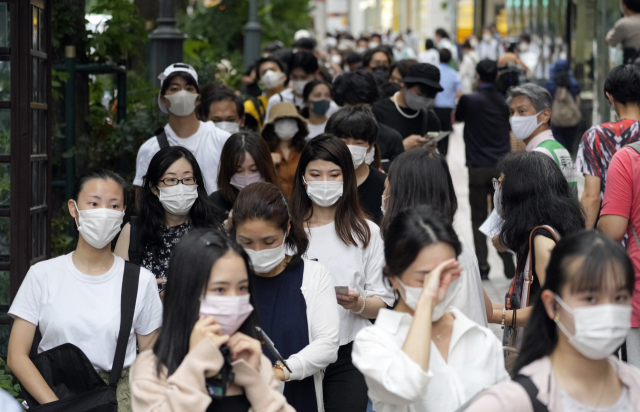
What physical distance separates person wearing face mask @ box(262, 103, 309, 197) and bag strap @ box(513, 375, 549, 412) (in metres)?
4.67

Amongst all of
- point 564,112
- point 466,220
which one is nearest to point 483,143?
point 466,220

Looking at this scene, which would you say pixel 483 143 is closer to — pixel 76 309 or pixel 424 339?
pixel 76 309

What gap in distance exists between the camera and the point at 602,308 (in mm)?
2572

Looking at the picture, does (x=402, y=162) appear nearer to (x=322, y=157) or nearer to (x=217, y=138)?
(x=322, y=157)

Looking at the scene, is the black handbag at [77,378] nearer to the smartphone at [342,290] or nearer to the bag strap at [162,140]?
the smartphone at [342,290]

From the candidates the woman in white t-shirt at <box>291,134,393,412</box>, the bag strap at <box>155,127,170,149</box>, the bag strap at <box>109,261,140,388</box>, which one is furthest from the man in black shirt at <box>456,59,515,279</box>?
the bag strap at <box>109,261,140,388</box>

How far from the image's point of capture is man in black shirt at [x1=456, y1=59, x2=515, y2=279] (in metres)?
9.26

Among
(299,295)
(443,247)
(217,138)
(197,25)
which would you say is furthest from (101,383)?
(197,25)

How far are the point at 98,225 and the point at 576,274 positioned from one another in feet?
6.98

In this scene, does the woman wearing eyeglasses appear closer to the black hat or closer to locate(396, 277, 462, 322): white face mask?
locate(396, 277, 462, 322): white face mask

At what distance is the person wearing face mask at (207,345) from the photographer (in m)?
2.72

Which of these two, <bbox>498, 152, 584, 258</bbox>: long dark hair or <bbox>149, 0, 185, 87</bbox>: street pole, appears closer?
<bbox>498, 152, 584, 258</bbox>: long dark hair

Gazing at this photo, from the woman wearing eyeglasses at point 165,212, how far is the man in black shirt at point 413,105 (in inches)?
132

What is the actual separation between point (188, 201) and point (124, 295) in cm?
103
